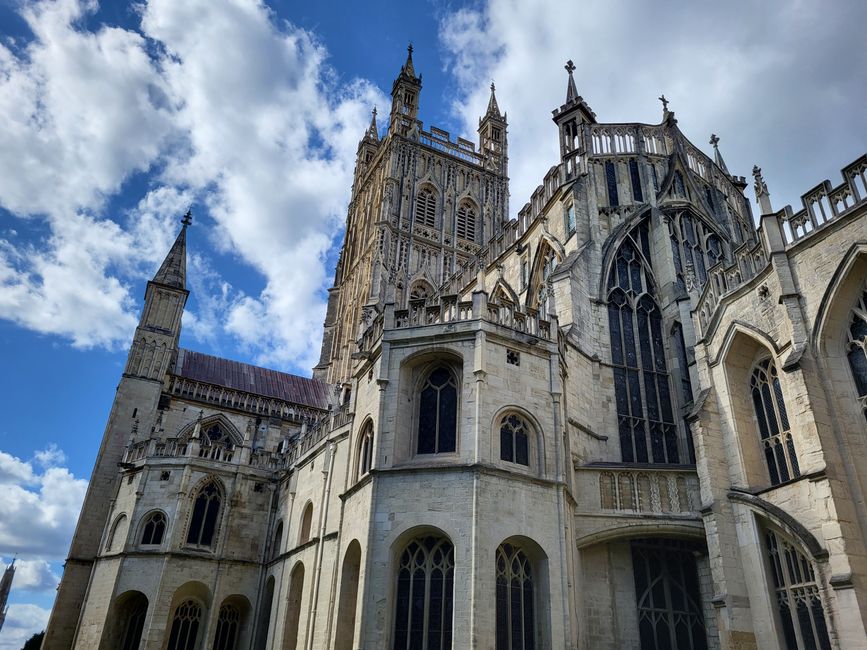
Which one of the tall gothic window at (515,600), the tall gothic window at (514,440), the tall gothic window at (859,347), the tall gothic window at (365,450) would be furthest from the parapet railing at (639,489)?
the tall gothic window at (365,450)

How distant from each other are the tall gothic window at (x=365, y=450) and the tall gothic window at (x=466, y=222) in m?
37.5

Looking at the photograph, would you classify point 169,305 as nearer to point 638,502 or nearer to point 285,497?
point 285,497

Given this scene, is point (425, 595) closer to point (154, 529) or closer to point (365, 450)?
point (365, 450)

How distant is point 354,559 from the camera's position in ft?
56.2

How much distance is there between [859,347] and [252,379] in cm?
3384

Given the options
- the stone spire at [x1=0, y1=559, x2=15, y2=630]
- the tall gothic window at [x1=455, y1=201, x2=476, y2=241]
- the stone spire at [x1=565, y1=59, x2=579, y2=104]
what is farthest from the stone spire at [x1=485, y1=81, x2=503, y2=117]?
the stone spire at [x1=0, y1=559, x2=15, y2=630]

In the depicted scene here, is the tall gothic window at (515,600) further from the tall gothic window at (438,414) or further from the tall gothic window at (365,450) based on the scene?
the tall gothic window at (365,450)

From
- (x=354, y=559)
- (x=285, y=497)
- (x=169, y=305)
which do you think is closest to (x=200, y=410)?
(x=169, y=305)

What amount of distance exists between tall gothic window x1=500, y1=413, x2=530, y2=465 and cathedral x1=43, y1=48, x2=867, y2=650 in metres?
0.08

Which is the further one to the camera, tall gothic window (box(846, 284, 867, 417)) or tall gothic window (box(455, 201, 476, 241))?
tall gothic window (box(455, 201, 476, 241))

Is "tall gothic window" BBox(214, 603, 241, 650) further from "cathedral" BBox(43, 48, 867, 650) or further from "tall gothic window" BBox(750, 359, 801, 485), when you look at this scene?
"tall gothic window" BBox(750, 359, 801, 485)

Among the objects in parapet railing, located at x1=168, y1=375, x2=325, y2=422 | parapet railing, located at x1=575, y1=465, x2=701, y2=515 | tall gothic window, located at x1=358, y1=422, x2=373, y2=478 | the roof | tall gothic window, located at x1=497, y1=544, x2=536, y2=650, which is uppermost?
the roof

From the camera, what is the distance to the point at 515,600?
15.1 meters

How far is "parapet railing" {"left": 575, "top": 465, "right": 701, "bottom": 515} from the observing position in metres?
17.5
